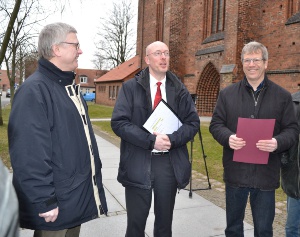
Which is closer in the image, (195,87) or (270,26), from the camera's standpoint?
(270,26)

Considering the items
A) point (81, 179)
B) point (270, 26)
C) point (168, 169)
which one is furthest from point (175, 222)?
point (270, 26)

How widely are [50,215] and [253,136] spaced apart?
1.80m

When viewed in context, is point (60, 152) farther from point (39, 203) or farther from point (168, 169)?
point (168, 169)

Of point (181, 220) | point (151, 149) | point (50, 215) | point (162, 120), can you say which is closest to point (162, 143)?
point (151, 149)

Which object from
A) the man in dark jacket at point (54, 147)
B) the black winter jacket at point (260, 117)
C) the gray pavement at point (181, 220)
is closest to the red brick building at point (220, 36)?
the gray pavement at point (181, 220)

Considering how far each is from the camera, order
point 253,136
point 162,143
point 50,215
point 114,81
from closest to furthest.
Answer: point 50,215 < point 162,143 < point 253,136 < point 114,81

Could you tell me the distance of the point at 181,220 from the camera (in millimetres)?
3998

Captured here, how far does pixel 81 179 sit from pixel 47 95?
66 centimetres

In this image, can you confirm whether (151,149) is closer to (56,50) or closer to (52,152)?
(52,152)

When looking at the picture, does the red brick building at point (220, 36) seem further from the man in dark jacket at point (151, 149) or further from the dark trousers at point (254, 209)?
the man in dark jacket at point (151, 149)

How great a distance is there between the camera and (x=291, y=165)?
2764 millimetres

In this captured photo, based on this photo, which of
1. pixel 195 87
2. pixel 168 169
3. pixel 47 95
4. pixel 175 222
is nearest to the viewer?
pixel 47 95

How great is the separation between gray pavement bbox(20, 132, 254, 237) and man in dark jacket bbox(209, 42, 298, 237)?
0.98m

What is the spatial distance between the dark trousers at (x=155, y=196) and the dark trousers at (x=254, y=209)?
2.04 ft
